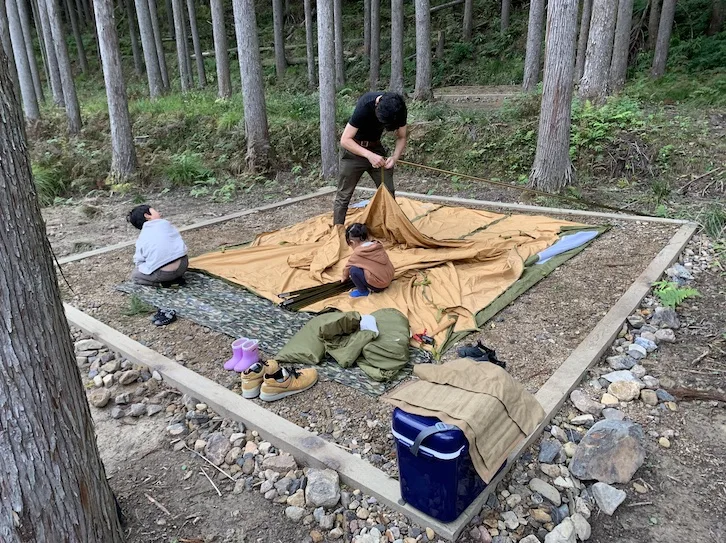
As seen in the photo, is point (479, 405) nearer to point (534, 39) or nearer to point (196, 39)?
point (534, 39)

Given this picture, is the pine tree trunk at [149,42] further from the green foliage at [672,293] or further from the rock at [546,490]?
the rock at [546,490]

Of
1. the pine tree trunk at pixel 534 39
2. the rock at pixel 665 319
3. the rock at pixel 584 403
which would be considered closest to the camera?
the rock at pixel 584 403

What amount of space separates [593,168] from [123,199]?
Answer: 6.92 metres

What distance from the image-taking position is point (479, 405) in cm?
191

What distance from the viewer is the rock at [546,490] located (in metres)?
2.21

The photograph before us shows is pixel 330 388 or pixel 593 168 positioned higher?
pixel 593 168

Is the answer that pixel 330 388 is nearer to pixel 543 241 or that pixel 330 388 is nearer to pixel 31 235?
pixel 31 235

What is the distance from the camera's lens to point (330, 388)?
3041 millimetres

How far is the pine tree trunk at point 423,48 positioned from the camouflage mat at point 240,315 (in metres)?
8.34

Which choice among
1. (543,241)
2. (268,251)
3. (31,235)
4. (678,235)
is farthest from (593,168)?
(31,235)

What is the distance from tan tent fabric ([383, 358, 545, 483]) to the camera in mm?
1860

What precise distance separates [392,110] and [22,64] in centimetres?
1248

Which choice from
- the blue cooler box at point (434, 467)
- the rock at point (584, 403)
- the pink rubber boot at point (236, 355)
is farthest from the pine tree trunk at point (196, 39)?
the blue cooler box at point (434, 467)

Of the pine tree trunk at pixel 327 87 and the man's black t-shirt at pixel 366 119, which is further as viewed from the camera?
the pine tree trunk at pixel 327 87
